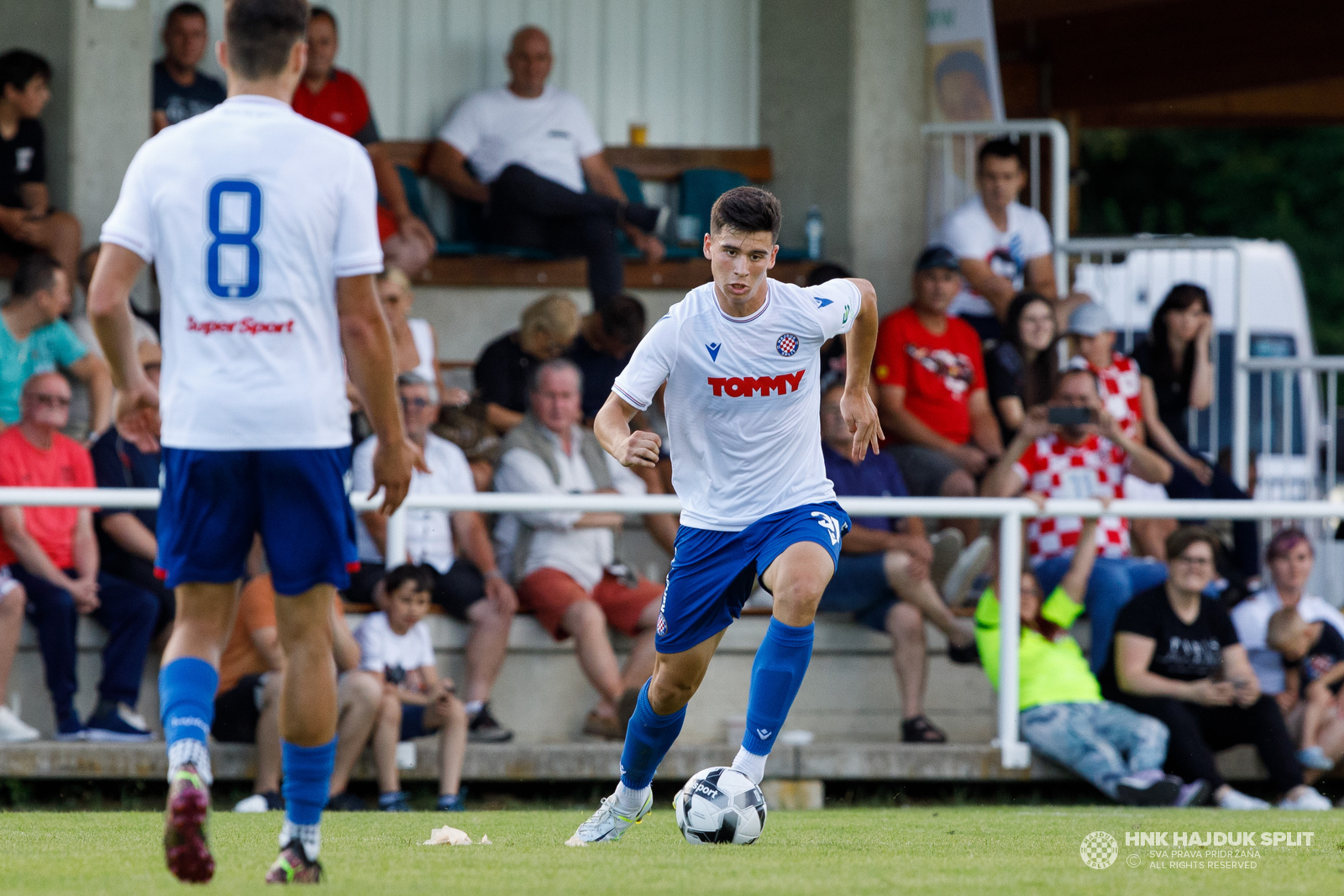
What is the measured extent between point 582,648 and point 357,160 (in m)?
4.62

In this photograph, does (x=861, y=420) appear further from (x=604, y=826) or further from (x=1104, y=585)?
(x=1104, y=585)

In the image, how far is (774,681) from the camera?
18.0 feet

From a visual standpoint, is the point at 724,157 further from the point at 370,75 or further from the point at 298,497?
the point at 298,497

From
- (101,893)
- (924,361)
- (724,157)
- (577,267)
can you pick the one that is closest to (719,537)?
(101,893)

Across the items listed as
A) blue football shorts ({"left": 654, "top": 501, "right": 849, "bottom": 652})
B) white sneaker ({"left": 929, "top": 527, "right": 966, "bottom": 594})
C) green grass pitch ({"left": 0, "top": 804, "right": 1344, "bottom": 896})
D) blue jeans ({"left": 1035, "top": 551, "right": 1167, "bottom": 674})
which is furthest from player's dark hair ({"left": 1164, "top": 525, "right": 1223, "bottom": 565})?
blue football shorts ({"left": 654, "top": 501, "right": 849, "bottom": 652})

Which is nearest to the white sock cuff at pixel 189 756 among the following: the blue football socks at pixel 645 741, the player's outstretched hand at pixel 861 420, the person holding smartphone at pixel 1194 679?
the blue football socks at pixel 645 741

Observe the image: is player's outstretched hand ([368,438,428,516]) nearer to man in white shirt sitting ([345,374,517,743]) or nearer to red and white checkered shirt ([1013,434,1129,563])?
man in white shirt sitting ([345,374,517,743])

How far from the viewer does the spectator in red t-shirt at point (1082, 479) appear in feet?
29.3

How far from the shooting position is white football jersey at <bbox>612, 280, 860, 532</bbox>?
5695 millimetres

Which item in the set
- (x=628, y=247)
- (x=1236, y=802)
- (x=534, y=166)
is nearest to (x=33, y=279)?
(x=534, y=166)

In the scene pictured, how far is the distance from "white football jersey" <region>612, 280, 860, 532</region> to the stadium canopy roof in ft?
32.0

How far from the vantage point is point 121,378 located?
169 inches

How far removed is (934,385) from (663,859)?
5743 millimetres

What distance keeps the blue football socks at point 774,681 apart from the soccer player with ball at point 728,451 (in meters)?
0.02
